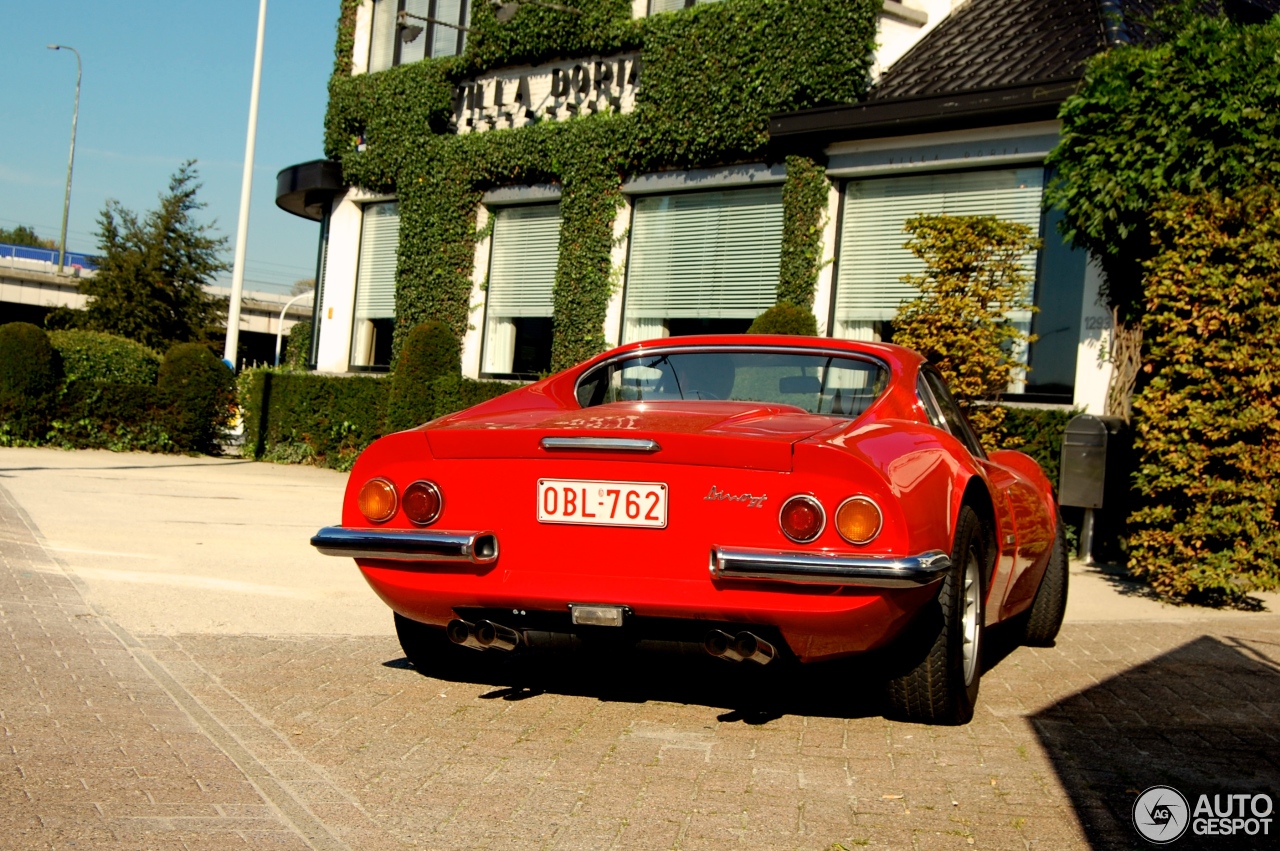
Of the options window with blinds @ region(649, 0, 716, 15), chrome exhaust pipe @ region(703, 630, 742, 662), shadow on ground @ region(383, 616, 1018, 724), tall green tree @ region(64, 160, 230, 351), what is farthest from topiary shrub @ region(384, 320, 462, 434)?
tall green tree @ region(64, 160, 230, 351)

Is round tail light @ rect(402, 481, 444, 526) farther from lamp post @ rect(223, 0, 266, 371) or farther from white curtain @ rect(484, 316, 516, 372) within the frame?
lamp post @ rect(223, 0, 266, 371)

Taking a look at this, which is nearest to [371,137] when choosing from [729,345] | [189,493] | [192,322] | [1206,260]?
[189,493]

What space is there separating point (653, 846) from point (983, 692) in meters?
2.62

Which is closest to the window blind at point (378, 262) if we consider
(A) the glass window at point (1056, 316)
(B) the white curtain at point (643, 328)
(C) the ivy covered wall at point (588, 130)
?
(C) the ivy covered wall at point (588, 130)

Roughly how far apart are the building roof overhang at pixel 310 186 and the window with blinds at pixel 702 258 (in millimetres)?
6900

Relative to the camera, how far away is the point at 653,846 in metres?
3.34

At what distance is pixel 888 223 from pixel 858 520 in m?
11.3

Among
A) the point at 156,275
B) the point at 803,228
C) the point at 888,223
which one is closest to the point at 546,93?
the point at 803,228

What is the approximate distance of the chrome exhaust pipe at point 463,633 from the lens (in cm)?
455

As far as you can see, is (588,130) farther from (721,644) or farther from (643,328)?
(721,644)

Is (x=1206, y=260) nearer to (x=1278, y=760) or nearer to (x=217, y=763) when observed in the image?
(x=1278, y=760)

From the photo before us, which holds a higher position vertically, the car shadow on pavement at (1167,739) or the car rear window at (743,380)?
the car rear window at (743,380)

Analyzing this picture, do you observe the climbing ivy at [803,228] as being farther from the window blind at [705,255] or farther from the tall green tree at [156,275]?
the tall green tree at [156,275]

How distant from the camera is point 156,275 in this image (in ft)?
140
